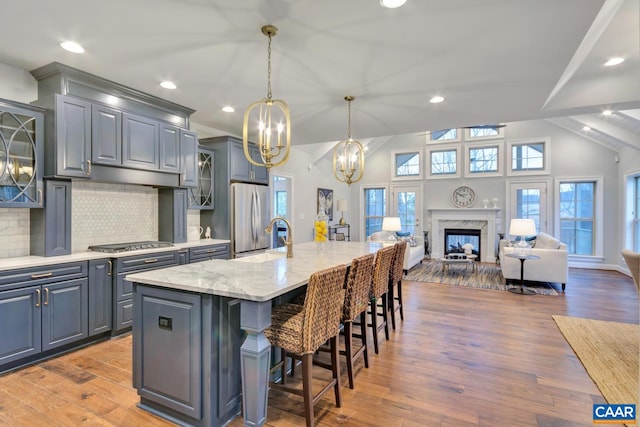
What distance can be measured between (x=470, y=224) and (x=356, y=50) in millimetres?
7234

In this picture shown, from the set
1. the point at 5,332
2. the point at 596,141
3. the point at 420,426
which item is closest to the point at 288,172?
the point at 5,332

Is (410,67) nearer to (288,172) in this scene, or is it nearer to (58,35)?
(58,35)

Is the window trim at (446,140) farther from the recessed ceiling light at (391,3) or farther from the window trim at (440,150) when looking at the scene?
the recessed ceiling light at (391,3)

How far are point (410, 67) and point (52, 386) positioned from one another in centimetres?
405

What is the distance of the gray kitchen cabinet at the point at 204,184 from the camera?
185 inches

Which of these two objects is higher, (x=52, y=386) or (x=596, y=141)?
(x=596, y=141)

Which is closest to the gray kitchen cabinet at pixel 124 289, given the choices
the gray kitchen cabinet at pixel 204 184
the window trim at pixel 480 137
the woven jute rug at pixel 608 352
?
the gray kitchen cabinet at pixel 204 184

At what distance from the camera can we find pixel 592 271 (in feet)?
23.4

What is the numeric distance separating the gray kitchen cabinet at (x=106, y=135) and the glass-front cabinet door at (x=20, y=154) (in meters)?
0.41

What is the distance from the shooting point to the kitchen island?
182 centimetres

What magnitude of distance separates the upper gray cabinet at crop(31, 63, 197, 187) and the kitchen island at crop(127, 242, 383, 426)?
72.3 inches

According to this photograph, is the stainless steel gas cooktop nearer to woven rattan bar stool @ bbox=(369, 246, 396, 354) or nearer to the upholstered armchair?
woven rattan bar stool @ bbox=(369, 246, 396, 354)
